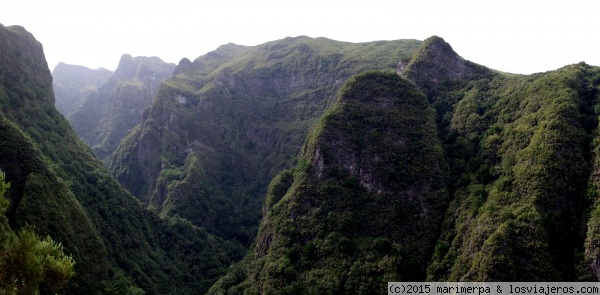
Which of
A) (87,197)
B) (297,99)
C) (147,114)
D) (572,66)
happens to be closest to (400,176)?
(572,66)

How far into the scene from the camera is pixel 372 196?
6450 cm

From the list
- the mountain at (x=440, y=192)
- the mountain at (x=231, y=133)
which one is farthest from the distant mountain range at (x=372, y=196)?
the mountain at (x=231, y=133)

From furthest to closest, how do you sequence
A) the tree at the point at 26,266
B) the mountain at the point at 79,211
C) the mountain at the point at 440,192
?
the mountain at the point at 79,211 < the mountain at the point at 440,192 < the tree at the point at 26,266

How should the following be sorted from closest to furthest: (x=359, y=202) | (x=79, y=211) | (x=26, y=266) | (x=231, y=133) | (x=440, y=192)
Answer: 1. (x=26, y=266)
2. (x=440, y=192)
3. (x=79, y=211)
4. (x=359, y=202)
5. (x=231, y=133)

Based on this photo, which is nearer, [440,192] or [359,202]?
[440,192]

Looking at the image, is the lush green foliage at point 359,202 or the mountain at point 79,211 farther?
the lush green foliage at point 359,202

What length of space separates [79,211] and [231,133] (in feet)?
315

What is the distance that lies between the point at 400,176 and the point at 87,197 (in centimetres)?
6076

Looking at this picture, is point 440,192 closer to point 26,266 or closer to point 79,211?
point 26,266

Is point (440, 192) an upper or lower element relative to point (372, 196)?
upper

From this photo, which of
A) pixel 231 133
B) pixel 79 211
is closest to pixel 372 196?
pixel 79 211

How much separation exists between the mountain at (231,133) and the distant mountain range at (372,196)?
1874 mm

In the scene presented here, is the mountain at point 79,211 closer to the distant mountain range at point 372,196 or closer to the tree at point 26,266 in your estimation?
the distant mountain range at point 372,196

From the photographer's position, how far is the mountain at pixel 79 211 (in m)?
53.8
